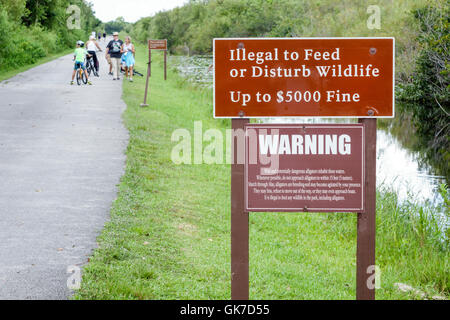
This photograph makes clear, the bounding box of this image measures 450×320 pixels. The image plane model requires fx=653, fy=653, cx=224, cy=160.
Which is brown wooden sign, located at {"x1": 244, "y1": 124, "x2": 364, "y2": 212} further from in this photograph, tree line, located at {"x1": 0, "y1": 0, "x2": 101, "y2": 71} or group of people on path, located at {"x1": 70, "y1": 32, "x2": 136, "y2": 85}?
tree line, located at {"x1": 0, "y1": 0, "x2": 101, "y2": 71}

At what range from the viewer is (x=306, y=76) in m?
4.55

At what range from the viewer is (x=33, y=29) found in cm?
4441

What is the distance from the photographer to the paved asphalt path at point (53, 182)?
18.5ft

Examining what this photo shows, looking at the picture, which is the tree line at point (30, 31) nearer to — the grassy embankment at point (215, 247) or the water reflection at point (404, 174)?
the water reflection at point (404, 174)

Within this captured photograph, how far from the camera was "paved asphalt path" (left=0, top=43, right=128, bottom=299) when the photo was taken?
18.5ft

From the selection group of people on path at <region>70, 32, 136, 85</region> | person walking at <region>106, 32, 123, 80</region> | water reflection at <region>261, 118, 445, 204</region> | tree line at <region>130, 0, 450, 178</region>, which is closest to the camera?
water reflection at <region>261, 118, 445, 204</region>

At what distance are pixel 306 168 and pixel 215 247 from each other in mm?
2588

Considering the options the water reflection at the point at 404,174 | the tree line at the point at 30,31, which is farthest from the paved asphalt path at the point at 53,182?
the tree line at the point at 30,31
